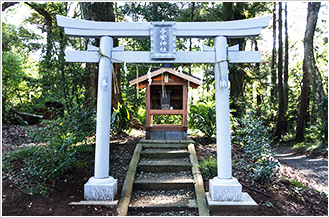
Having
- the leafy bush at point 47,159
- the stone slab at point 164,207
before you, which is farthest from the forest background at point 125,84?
the stone slab at point 164,207

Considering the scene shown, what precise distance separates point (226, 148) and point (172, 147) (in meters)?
2.38

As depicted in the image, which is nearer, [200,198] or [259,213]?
[259,213]

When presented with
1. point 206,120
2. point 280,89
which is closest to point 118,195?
point 206,120

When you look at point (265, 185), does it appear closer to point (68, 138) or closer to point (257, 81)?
point (68, 138)

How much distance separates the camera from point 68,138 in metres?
4.26

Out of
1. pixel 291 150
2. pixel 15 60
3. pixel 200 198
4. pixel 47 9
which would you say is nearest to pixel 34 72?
pixel 47 9

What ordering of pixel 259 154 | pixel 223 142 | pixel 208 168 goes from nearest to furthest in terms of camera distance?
pixel 223 142 → pixel 259 154 → pixel 208 168

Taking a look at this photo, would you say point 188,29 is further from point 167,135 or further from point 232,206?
point 167,135

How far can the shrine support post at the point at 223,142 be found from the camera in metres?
3.86

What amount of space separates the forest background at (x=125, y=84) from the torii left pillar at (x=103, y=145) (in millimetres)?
544

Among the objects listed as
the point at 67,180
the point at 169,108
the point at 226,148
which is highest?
the point at 169,108

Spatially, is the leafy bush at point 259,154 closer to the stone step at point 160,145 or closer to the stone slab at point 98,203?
the stone step at point 160,145

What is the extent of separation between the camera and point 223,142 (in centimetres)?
403

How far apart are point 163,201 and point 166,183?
46 centimetres
